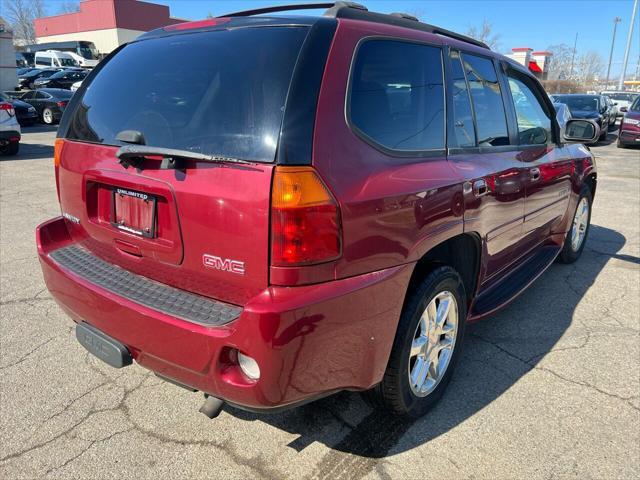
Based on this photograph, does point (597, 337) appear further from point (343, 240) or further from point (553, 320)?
point (343, 240)

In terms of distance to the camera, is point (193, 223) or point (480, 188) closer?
point (193, 223)

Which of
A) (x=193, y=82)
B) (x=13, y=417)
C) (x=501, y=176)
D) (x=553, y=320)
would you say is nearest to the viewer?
(x=193, y=82)

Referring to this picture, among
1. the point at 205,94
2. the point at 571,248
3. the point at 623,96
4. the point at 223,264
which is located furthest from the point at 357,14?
the point at 623,96

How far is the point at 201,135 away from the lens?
2016mm

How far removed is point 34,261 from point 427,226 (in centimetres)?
406

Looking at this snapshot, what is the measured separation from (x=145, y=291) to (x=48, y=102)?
62.7ft

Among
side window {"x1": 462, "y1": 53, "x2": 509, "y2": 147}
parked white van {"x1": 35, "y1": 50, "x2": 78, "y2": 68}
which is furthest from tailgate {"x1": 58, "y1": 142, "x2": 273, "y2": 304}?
parked white van {"x1": 35, "y1": 50, "x2": 78, "y2": 68}

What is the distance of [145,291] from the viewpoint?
2197mm

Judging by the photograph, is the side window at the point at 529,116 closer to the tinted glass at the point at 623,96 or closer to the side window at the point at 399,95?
the side window at the point at 399,95

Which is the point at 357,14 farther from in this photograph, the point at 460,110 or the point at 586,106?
the point at 586,106

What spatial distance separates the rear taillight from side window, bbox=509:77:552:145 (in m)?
2.26

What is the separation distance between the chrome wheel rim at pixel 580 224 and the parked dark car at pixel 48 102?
1798 cm

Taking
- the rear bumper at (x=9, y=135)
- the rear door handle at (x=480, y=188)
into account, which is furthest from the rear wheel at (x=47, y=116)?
the rear door handle at (x=480, y=188)

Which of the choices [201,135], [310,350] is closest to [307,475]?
[310,350]
